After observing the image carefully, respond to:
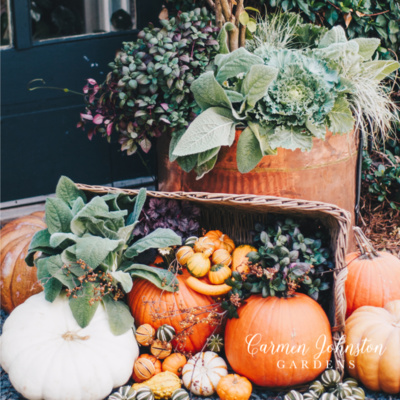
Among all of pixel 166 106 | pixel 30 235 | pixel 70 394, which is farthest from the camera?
pixel 30 235

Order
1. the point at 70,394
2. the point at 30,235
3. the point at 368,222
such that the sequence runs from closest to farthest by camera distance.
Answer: the point at 70,394
the point at 30,235
the point at 368,222

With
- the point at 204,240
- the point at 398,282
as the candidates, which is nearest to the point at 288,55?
the point at 204,240

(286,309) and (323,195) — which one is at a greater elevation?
(323,195)

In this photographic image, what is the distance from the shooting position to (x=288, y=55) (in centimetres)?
265

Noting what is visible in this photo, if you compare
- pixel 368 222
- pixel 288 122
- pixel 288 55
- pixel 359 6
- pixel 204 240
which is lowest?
pixel 368 222

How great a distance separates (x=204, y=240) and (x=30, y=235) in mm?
964

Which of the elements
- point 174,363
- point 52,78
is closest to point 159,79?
point 52,78

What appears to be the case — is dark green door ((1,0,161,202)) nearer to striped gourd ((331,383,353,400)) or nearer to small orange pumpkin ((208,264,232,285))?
small orange pumpkin ((208,264,232,285))

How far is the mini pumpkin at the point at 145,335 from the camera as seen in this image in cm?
243

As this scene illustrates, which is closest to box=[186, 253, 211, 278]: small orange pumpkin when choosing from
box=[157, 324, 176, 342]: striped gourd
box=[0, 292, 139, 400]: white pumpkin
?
box=[157, 324, 176, 342]: striped gourd

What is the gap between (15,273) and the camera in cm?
282

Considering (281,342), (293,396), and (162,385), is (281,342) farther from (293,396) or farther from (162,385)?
(162,385)

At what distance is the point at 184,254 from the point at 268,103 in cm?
77

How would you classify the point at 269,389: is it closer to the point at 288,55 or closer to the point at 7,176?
the point at 288,55
